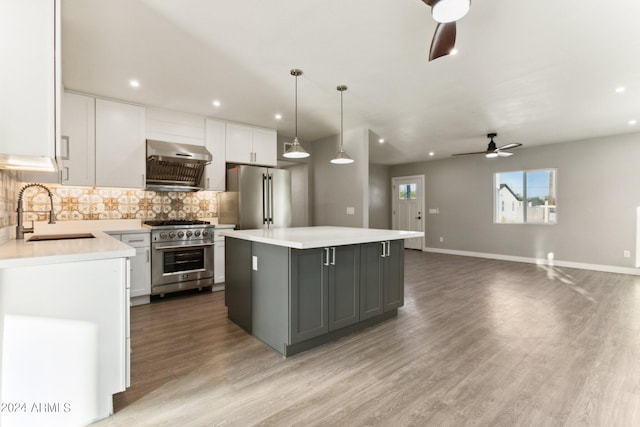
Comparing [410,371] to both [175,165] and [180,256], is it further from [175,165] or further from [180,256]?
[175,165]

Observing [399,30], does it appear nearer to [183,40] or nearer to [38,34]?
[183,40]

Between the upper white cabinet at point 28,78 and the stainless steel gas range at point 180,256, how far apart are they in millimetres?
2343

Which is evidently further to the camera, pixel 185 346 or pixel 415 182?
pixel 415 182

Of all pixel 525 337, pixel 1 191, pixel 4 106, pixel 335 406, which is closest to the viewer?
pixel 4 106

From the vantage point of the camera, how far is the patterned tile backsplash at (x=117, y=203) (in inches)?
141

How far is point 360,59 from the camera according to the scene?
284cm

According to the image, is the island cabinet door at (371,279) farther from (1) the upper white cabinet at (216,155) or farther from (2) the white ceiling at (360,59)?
(1) the upper white cabinet at (216,155)

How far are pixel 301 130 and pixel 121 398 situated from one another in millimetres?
4435

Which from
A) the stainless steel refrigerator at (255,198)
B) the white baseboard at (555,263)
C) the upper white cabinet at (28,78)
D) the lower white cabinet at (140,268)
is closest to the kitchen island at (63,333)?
the upper white cabinet at (28,78)

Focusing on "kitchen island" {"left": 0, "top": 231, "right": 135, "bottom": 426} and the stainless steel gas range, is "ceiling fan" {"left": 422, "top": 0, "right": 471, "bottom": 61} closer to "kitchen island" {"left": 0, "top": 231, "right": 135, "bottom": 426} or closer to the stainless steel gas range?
"kitchen island" {"left": 0, "top": 231, "right": 135, "bottom": 426}

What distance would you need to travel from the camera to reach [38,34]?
1536 millimetres

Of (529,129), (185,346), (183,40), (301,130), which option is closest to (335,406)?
(185,346)

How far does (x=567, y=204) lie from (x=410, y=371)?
19.7 ft

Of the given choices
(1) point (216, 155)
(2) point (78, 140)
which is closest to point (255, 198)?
(1) point (216, 155)
